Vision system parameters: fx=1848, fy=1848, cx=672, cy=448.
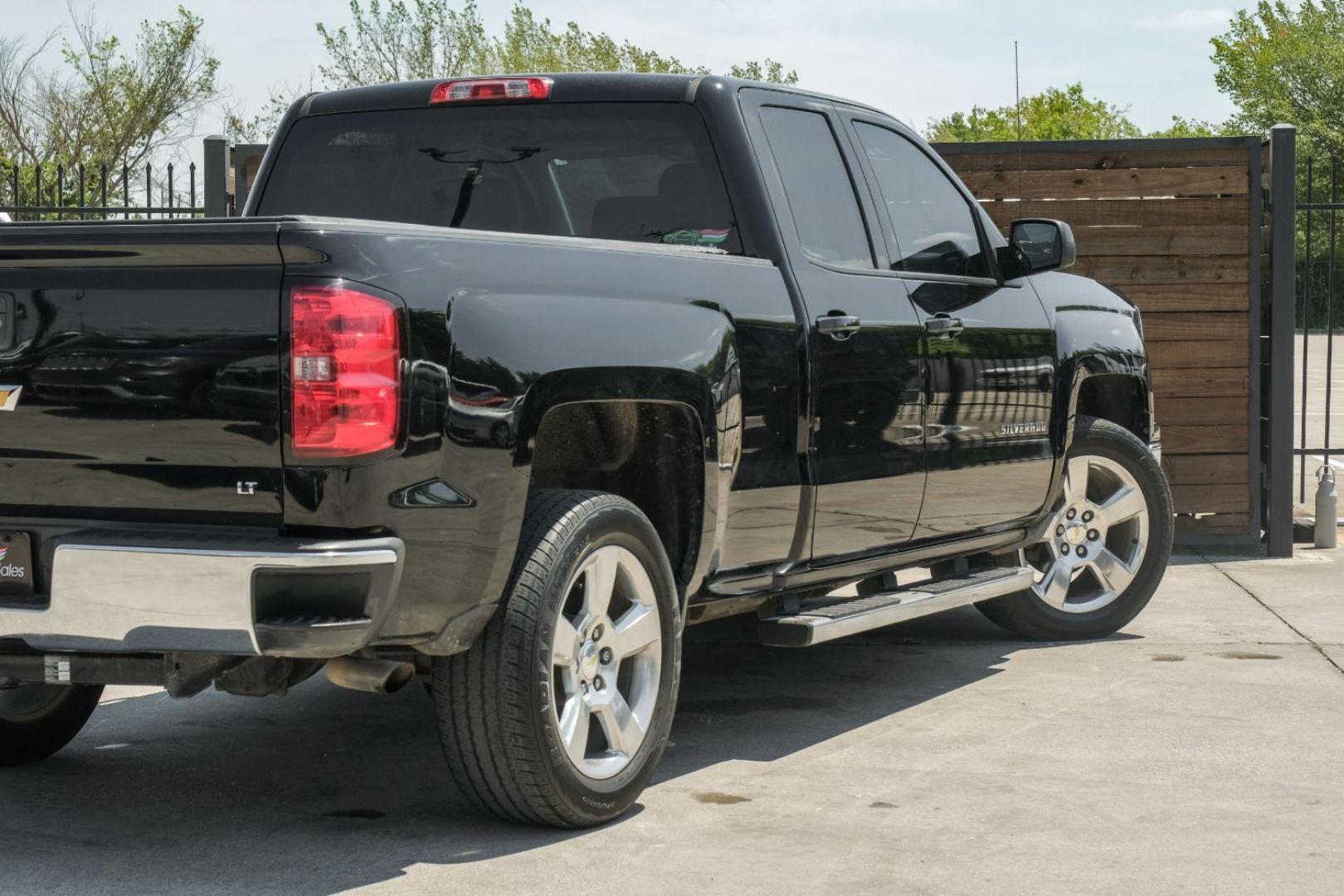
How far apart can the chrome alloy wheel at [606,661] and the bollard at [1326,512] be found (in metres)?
6.54

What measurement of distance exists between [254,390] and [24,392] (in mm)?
568

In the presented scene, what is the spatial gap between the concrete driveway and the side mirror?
1514mm

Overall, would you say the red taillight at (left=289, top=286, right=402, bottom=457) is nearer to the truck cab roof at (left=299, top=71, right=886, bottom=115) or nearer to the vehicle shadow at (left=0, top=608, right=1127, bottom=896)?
the vehicle shadow at (left=0, top=608, right=1127, bottom=896)

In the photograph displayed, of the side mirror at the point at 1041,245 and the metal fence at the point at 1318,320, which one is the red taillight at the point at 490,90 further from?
the metal fence at the point at 1318,320

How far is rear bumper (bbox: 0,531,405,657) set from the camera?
148 inches

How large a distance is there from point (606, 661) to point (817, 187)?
1879mm

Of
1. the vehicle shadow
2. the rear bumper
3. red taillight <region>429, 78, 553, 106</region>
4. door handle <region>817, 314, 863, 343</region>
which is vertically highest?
red taillight <region>429, 78, 553, 106</region>

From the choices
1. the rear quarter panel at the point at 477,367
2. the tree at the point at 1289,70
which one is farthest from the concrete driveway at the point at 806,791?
the tree at the point at 1289,70

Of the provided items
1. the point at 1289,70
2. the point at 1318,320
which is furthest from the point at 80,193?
the point at 1289,70

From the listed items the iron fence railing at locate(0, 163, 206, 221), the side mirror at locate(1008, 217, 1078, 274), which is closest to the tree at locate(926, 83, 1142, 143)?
the iron fence railing at locate(0, 163, 206, 221)

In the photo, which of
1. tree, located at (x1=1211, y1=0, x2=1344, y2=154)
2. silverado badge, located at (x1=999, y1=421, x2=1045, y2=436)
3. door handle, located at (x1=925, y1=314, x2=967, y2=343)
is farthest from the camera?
tree, located at (x1=1211, y1=0, x2=1344, y2=154)

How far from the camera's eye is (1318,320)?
53.1 metres

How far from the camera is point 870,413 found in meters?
5.70

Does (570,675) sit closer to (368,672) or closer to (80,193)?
(368,672)
